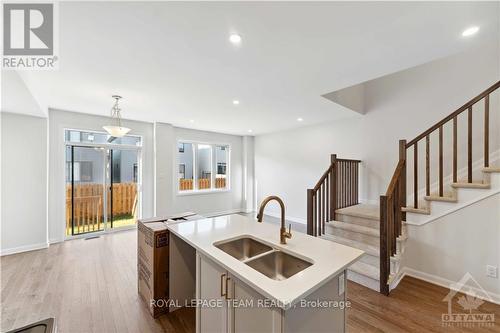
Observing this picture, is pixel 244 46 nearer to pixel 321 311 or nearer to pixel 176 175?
pixel 321 311

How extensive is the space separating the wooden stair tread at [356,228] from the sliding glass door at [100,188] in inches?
174

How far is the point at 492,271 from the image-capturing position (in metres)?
2.40

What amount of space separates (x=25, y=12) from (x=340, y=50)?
2526 mm

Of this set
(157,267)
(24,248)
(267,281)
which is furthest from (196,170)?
(267,281)

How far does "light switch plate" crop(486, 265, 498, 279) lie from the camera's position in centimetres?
238

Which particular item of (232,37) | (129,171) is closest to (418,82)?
(232,37)

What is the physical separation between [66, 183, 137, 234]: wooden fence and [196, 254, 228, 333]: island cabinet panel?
4.16 meters

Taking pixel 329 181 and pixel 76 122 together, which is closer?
pixel 329 181

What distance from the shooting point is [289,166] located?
6023 mm

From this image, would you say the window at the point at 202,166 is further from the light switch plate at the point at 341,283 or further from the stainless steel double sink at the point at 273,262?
the light switch plate at the point at 341,283

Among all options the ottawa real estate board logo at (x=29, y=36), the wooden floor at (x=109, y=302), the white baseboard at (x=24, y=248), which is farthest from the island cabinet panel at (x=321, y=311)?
the white baseboard at (x=24, y=248)

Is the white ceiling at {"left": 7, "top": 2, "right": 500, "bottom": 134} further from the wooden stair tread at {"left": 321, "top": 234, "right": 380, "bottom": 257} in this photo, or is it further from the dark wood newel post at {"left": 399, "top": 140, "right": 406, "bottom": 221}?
the wooden stair tread at {"left": 321, "top": 234, "right": 380, "bottom": 257}

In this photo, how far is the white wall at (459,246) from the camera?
7.86ft

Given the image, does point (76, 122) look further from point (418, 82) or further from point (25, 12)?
point (418, 82)
